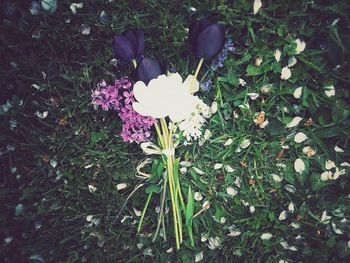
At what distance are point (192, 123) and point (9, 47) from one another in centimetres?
53

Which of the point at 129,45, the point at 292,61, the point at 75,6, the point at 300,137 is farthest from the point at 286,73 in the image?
the point at 75,6

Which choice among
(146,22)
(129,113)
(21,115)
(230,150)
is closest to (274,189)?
(230,150)

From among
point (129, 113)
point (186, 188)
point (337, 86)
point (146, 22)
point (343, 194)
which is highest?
point (146, 22)

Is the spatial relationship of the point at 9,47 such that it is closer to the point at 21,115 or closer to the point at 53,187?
the point at 21,115

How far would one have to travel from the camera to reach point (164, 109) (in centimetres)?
74

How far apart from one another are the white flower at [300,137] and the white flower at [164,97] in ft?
0.97

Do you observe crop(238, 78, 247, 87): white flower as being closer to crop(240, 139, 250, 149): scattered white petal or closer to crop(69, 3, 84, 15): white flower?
crop(240, 139, 250, 149): scattered white petal

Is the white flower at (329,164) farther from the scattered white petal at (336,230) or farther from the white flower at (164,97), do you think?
the white flower at (164,97)

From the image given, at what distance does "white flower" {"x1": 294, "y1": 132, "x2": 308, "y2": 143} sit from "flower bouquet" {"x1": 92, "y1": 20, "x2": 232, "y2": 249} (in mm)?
227

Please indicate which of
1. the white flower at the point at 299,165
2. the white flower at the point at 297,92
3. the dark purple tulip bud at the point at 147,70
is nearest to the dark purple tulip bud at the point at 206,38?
the dark purple tulip bud at the point at 147,70

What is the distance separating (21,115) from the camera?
92cm

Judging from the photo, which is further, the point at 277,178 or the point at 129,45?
the point at 277,178

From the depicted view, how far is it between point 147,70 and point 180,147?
0.25 meters

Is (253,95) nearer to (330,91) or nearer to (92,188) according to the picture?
(330,91)
